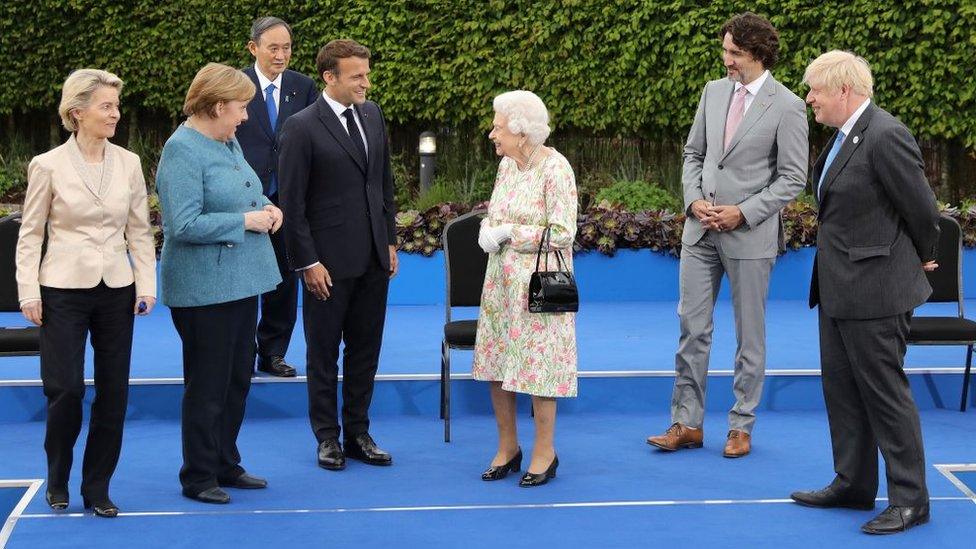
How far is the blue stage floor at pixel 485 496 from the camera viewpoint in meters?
4.24

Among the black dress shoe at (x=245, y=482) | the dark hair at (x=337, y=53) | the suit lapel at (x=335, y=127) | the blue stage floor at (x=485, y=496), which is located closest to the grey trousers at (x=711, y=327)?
the blue stage floor at (x=485, y=496)

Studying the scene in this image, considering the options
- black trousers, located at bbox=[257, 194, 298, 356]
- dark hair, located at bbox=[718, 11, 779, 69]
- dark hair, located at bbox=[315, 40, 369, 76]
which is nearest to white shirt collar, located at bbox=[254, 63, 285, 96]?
black trousers, located at bbox=[257, 194, 298, 356]

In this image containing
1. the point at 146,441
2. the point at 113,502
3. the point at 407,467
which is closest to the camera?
the point at 113,502

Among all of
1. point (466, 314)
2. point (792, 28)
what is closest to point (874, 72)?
point (792, 28)

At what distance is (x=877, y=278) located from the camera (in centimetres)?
428

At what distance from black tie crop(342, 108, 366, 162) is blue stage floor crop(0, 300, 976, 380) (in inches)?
55.7

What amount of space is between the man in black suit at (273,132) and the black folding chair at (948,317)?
285 cm

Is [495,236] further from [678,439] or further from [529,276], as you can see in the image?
[678,439]

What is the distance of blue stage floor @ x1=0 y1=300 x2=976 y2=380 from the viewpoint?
6.34 m

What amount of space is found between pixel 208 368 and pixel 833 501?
88.2 inches

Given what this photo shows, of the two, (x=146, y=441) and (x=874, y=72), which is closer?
(x=146, y=441)

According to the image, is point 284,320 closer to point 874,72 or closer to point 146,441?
point 146,441

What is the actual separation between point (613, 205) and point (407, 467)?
445 centimetres

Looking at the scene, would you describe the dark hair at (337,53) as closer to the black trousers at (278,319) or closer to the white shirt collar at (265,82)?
the white shirt collar at (265,82)
